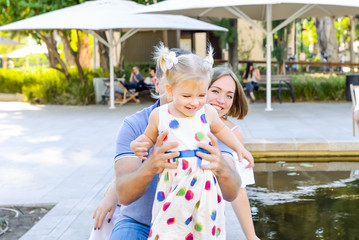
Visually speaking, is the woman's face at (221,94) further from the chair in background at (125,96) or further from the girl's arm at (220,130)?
the chair in background at (125,96)

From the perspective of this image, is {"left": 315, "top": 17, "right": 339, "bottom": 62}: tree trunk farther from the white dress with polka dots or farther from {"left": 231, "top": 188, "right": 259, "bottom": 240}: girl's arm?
the white dress with polka dots

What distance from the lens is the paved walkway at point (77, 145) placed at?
5.38 metres

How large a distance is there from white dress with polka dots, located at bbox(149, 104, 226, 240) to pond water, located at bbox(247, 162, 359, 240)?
8.14 ft

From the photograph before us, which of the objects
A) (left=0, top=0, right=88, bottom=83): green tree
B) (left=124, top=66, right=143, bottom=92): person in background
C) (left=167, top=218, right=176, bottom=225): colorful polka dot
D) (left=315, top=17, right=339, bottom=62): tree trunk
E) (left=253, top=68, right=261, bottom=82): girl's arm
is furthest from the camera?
(left=315, top=17, right=339, bottom=62): tree trunk

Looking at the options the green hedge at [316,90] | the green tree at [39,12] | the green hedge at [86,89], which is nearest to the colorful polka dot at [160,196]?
the green hedge at [86,89]

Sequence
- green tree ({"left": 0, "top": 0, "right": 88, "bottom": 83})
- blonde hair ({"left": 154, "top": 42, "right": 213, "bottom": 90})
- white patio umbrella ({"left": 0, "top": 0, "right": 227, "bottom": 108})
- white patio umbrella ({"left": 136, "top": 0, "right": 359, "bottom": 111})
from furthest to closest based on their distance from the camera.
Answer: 1. green tree ({"left": 0, "top": 0, "right": 88, "bottom": 83})
2. white patio umbrella ({"left": 0, "top": 0, "right": 227, "bottom": 108})
3. white patio umbrella ({"left": 136, "top": 0, "right": 359, "bottom": 111})
4. blonde hair ({"left": 154, "top": 42, "right": 213, "bottom": 90})

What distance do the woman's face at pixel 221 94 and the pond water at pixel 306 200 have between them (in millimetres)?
1687

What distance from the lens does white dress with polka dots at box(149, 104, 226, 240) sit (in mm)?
2578

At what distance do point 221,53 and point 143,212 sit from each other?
1094 inches

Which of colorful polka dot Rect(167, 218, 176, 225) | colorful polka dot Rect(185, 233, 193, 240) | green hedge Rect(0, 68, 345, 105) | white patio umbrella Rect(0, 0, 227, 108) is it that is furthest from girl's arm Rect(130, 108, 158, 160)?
green hedge Rect(0, 68, 345, 105)

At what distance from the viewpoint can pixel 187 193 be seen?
8.48ft

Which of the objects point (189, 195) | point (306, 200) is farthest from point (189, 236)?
point (306, 200)

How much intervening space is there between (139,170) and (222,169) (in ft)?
1.28

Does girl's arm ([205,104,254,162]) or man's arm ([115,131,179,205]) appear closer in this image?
man's arm ([115,131,179,205])
